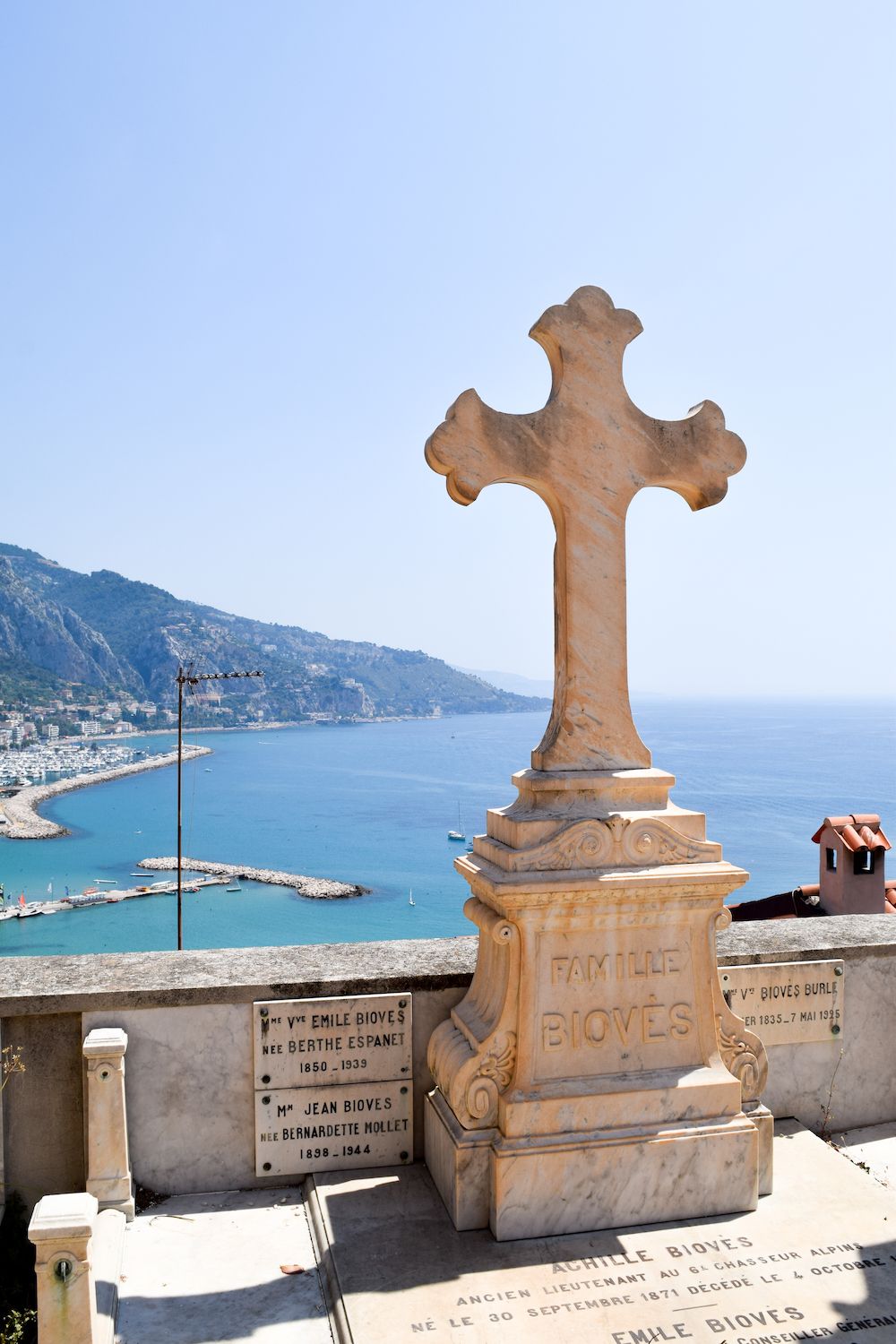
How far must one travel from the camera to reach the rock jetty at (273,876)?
72.3 m

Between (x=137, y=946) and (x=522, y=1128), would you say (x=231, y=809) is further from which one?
(x=522, y=1128)

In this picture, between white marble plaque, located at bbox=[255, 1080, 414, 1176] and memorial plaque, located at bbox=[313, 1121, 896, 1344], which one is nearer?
memorial plaque, located at bbox=[313, 1121, 896, 1344]

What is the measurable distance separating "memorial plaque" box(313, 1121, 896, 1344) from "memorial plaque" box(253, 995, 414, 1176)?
0.16m

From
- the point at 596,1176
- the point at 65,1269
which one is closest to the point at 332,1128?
the point at 596,1176

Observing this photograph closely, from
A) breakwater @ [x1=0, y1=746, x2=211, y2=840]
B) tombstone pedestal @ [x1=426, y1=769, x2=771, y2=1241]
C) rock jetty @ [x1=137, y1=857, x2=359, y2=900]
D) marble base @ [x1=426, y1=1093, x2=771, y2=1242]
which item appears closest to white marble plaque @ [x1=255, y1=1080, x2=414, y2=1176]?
tombstone pedestal @ [x1=426, y1=769, x2=771, y2=1241]

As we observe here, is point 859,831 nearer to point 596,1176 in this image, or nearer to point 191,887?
point 596,1176

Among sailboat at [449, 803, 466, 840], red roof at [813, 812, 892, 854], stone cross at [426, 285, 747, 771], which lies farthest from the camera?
sailboat at [449, 803, 466, 840]

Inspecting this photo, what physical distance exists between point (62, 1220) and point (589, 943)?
221cm

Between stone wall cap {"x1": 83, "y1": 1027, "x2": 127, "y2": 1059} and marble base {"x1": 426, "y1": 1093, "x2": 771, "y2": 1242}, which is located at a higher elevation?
stone wall cap {"x1": 83, "y1": 1027, "x2": 127, "y2": 1059}

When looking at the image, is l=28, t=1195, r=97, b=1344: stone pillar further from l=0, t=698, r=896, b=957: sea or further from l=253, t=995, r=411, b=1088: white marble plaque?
l=0, t=698, r=896, b=957: sea

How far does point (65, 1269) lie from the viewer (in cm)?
285

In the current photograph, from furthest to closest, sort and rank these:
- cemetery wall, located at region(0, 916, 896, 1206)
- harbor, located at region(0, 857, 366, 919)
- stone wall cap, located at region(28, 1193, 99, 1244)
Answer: harbor, located at region(0, 857, 366, 919), cemetery wall, located at region(0, 916, 896, 1206), stone wall cap, located at region(28, 1193, 99, 1244)

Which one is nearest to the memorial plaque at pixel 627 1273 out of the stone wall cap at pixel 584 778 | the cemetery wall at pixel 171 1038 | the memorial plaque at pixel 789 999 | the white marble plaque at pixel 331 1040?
Result: the white marble plaque at pixel 331 1040

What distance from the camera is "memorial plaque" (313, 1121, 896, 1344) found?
10.7 feet
